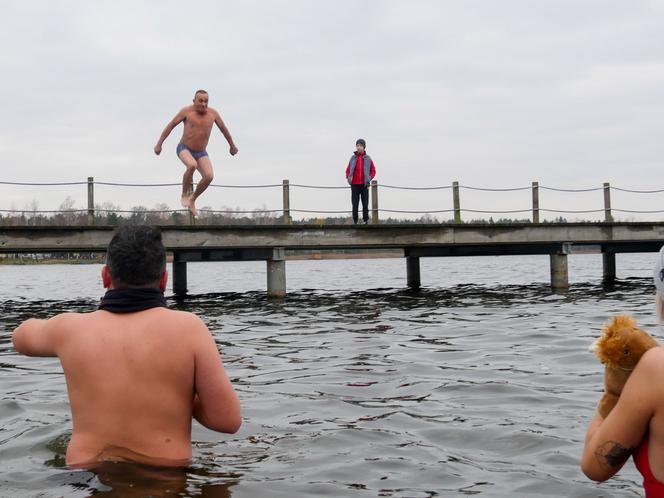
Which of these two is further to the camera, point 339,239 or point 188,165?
point 339,239

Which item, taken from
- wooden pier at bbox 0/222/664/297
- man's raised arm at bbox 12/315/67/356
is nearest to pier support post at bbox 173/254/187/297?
wooden pier at bbox 0/222/664/297

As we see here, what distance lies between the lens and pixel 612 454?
2434 millimetres

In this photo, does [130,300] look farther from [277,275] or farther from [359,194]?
[277,275]

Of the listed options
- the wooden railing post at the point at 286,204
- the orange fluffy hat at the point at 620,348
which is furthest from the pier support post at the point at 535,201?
the orange fluffy hat at the point at 620,348

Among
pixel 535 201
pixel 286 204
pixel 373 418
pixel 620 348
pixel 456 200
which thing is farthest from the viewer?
pixel 535 201

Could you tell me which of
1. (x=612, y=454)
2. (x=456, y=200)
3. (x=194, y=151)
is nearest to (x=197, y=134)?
(x=194, y=151)

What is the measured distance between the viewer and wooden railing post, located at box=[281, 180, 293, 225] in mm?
18938

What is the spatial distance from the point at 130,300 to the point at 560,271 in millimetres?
19463

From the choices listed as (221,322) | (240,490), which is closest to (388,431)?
(240,490)

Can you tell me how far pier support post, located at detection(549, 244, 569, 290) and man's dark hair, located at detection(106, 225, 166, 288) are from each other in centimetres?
1910

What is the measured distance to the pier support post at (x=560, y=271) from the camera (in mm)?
21219

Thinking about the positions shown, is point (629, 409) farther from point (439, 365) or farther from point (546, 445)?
point (439, 365)

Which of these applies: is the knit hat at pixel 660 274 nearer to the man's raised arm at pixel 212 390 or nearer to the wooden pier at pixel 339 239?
the man's raised arm at pixel 212 390

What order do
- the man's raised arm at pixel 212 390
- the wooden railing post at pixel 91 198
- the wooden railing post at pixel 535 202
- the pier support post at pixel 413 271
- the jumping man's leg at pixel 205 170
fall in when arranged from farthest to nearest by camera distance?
1. the pier support post at pixel 413 271
2. the wooden railing post at pixel 535 202
3. the wooden railing post at pixel 91 198
4. the jumping man's leg at pixel 205 170
5. the man's raised arm at pixel 212 390
